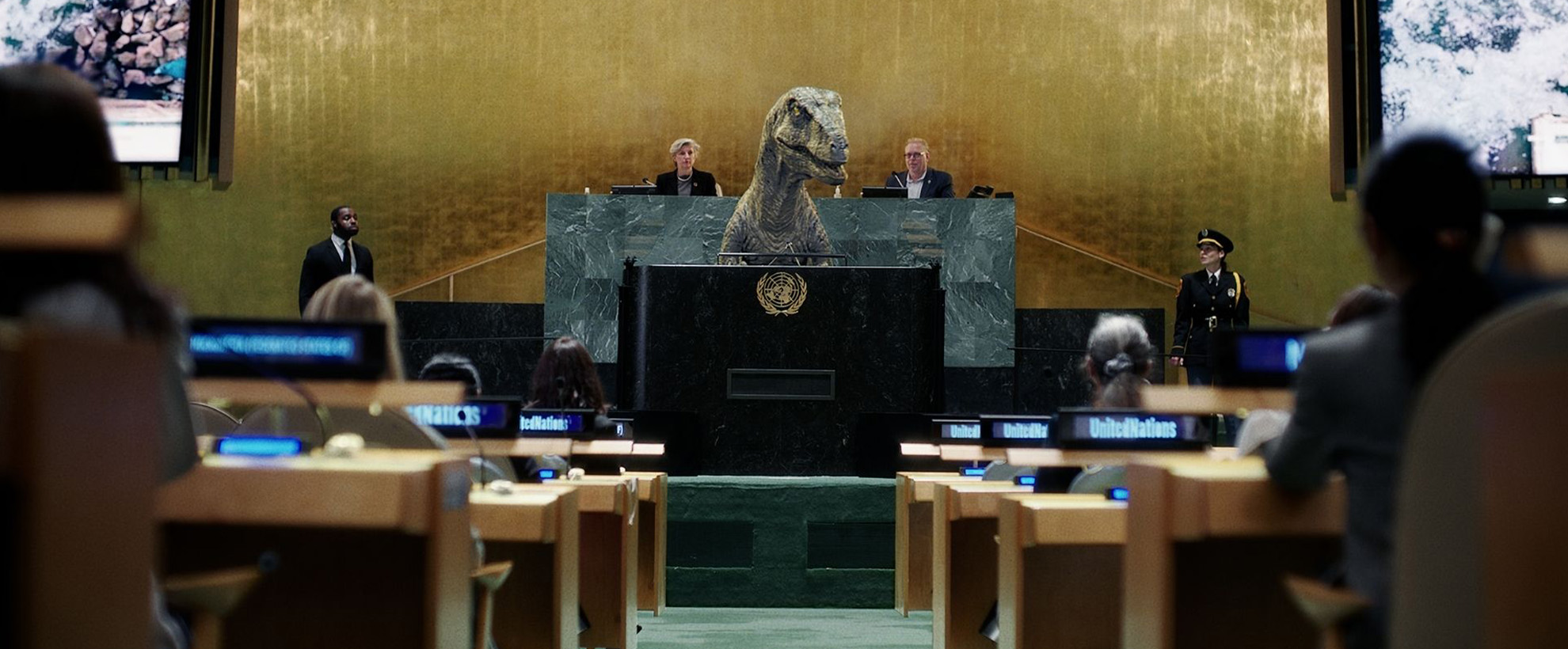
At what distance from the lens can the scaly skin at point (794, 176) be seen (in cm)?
895

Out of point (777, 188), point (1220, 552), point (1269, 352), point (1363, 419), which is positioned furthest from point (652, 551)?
point (1363, 419)

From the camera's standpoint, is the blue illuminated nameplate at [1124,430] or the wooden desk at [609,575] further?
the wooden desk at [609,575]

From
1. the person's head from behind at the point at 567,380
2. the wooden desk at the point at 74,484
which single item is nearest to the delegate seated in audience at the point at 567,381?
the person's head from behind at the point at 567,380

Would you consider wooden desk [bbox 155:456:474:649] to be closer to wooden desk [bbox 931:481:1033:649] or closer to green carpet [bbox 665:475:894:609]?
wooden desk [bbox 931:481:1033:649]

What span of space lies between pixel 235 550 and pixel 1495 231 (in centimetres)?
198

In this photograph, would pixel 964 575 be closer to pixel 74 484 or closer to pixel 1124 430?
pixel 1124 430

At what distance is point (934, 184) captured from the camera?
427 inches

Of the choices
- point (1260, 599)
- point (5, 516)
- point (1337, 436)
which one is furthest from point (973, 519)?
point (5, 516)

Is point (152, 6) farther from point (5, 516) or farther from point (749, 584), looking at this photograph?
point (5, 516)

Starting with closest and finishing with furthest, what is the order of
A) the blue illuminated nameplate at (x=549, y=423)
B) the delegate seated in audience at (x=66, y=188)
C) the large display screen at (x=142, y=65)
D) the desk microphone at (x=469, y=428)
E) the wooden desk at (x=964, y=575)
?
1. the delegate seated in audience at (x=66, y=188)
2. the desk microphone at (x=469, y=428)
3. the blue illuminated nameplate at (x=549, y=423)
4. the wooden desk at (x=964, y=575)
5. the large display screen at (x=142, y=65)

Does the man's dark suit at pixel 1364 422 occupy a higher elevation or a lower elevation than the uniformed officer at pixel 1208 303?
lower

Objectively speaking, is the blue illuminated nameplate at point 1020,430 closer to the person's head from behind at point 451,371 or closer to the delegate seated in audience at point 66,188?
the person's head from behind at point 451,371

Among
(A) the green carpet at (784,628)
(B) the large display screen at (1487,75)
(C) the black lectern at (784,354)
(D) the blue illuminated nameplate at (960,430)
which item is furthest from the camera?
(B) the large display screen at (1487,75)

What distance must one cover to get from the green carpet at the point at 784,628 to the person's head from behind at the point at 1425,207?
4.27m
